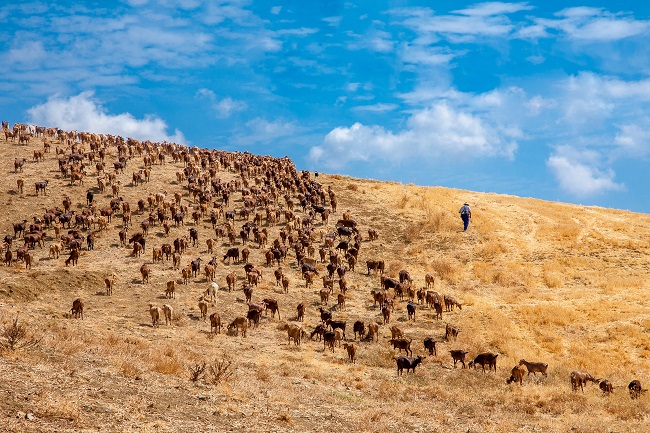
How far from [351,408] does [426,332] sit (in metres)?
13.1

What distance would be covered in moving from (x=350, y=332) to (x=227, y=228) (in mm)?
16521

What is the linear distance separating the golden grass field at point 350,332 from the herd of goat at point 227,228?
0.61 metres

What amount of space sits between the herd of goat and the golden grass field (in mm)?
614

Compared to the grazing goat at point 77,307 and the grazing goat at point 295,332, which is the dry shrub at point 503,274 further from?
the grazing goat at point 77,307

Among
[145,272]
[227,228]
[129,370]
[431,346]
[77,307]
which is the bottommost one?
[129,370]

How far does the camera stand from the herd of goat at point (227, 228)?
27.6 metres

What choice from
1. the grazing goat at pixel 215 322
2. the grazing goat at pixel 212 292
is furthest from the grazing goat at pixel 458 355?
the grazing goat at pixel 212 292

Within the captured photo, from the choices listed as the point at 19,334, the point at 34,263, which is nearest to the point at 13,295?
the point at 34,263

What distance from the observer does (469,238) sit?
154ft

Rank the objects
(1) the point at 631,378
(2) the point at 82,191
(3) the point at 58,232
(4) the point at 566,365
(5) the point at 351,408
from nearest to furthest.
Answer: (5) the point at 351,408, (1) the point at 631,378, (4) the point at 566,365, (3) the point at 58,232, (2) the point at 82,191

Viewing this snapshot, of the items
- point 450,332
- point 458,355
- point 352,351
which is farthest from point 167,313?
point 450,332

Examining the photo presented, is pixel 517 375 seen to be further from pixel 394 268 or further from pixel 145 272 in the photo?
pixel 145 272

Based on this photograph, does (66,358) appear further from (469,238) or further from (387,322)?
(469,238)

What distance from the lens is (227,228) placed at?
4228cm
